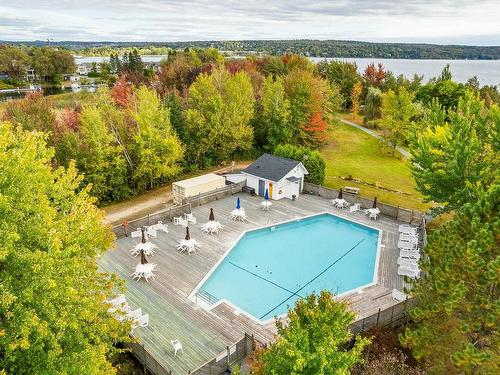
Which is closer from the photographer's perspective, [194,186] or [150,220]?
[150,220]

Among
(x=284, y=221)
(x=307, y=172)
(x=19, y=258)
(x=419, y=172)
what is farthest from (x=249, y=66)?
(x=19, y=258)

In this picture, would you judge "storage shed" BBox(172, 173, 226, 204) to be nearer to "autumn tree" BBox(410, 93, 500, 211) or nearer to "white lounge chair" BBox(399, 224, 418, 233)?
"white lounge chair" BBox(399, 224, 418, 233)

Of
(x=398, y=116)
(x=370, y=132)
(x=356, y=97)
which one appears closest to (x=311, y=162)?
(x=398, y=116)

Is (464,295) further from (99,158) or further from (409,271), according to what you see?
(99,158)

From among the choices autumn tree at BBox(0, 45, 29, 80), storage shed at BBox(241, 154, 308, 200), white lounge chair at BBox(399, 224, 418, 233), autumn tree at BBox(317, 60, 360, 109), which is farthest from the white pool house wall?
autumn tree at BBox(0, 45, 29, 80)

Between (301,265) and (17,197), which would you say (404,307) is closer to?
(301,265)

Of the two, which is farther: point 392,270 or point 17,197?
point 392,270
